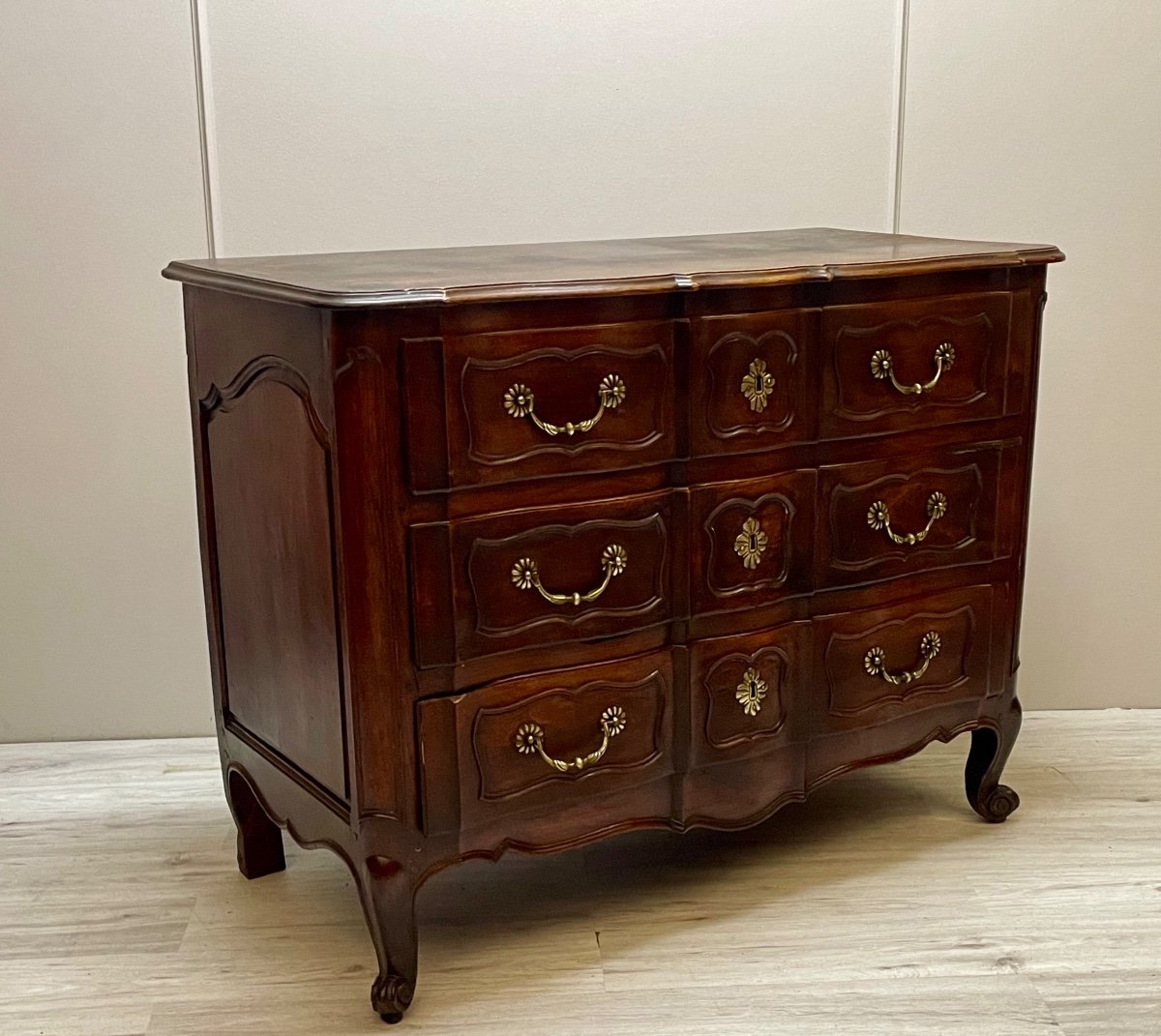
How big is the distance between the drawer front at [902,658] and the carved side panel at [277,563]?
2.45ft

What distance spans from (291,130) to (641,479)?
1.10 metres

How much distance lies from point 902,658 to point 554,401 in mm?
777

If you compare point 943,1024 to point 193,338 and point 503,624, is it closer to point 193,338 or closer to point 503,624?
point 503,624

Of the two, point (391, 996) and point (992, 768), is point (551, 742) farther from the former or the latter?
point (992, 768)

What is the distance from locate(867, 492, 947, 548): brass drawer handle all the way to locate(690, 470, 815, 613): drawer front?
0.39 ft

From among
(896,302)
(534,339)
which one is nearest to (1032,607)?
(896,302)

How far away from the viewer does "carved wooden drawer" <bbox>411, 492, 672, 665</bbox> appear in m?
1.84

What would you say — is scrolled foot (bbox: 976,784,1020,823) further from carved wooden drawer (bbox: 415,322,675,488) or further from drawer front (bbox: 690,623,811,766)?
carved wooden drawer (bbox: 415,322,675,488)

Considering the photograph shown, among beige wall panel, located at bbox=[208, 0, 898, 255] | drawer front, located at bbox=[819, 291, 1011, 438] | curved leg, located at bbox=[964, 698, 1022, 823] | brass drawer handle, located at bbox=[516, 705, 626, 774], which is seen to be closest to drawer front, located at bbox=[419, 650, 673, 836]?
brass drawer handle, located at bbox=[516, 705, 626, 774]

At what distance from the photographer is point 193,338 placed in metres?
2.15

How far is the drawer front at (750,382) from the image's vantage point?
1957 mm

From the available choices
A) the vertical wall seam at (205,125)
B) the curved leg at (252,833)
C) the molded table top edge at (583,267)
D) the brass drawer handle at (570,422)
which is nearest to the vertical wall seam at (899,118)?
the molded table top edge at (583,267)

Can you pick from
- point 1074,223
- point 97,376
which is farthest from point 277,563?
point 1074,223

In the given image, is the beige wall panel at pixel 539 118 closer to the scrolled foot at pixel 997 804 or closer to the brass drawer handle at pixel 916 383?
the brass drawer handle at pixel 916 383
